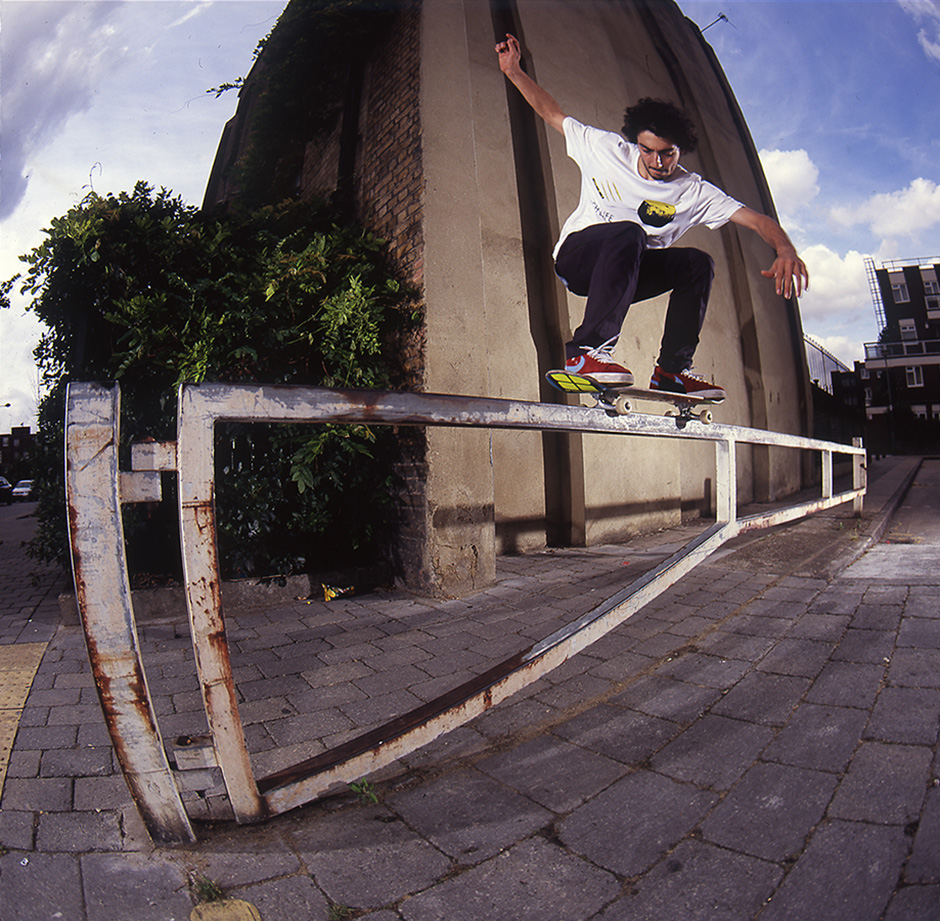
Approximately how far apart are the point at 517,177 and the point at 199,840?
19.5ft

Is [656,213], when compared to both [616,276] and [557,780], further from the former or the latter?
[557,780]

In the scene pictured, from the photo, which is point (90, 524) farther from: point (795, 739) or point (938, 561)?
point (938, 561)

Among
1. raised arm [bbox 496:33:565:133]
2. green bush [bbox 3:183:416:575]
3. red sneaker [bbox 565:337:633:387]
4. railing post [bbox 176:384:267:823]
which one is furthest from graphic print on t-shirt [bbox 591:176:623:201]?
railing post [bbox 176:384:267:823]

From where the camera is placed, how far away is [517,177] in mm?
5648

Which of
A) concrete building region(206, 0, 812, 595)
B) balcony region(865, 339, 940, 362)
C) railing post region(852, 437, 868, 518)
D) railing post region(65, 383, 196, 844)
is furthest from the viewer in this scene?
balcony region(865, 339, 940, 362)

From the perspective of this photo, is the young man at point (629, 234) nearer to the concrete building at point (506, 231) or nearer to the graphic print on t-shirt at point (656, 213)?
the graphic print on t-shirt at point (656, 213)

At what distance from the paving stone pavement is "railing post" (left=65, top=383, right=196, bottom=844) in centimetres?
25

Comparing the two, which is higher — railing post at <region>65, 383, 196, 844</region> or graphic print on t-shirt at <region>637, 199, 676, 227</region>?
graphic print on t-shirt at <region>637, 199, 676, 227</region>

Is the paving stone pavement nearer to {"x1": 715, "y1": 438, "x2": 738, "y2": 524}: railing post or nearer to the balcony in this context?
{"x1": 715, "y1": 438, "x2": 738, "y2": 524}: railing post

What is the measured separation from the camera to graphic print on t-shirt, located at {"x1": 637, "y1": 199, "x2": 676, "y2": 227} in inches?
201

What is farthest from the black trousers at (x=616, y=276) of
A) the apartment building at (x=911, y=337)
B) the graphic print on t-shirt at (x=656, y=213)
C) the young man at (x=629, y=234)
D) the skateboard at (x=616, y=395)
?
the apartment building at (x=911, y=337)

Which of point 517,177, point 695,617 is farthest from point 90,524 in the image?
point 517,177

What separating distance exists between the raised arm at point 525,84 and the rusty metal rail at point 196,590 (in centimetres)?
558

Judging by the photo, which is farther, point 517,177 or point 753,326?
point 753,326
